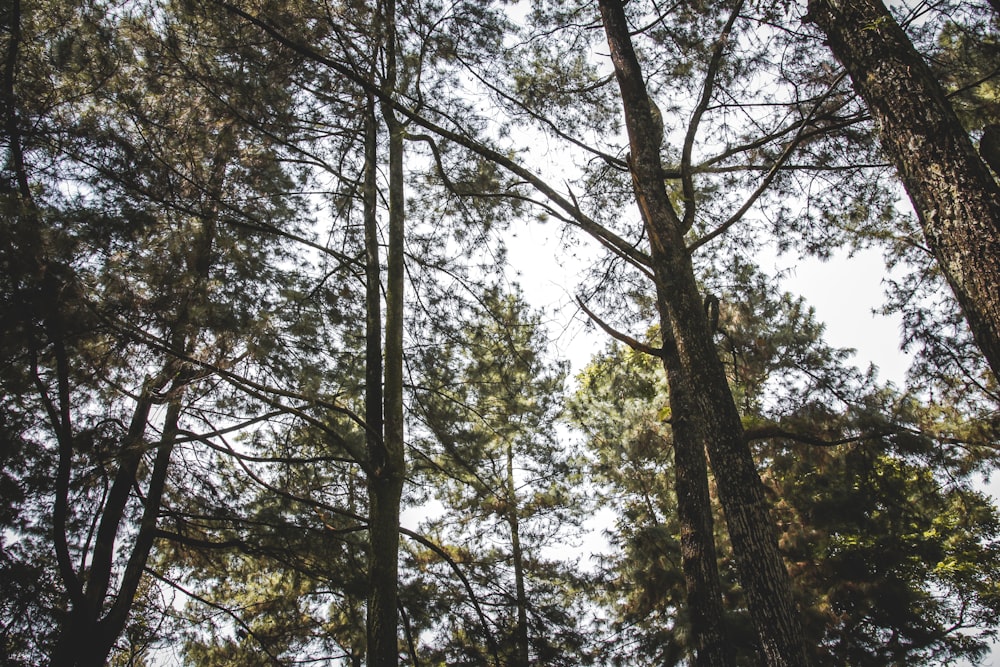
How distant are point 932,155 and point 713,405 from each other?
1.71 m

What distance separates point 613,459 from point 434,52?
8.54 metres

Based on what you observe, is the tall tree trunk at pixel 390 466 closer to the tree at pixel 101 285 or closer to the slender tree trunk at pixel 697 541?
the tree at pixel 101 285

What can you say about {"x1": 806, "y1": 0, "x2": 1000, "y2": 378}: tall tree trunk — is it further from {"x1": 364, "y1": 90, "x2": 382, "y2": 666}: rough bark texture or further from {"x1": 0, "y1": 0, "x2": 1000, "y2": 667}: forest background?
{"x1": 364, "y1": 90, "x2": 382, "y2": 666}: rough bark texture

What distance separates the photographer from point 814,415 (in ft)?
22.7

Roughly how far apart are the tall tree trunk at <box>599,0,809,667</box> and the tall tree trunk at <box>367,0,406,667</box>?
2.10 m

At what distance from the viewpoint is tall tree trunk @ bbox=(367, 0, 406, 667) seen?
3.86 metres

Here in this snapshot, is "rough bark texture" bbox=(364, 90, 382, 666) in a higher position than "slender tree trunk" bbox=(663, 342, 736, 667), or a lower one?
higher

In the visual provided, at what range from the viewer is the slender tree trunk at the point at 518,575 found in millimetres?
5105

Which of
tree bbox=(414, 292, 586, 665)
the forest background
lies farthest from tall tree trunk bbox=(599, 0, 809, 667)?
tree bbox=(414, 292, 586, 665)

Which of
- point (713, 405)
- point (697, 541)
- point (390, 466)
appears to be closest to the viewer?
point (713, 405)

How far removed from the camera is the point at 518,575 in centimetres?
1020

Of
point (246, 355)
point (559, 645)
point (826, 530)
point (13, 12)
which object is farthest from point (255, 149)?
point (826, 530)

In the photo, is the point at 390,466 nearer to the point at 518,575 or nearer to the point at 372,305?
the point at 372,305

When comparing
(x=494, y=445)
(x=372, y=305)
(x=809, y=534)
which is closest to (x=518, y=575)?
(x=494, y=445)
